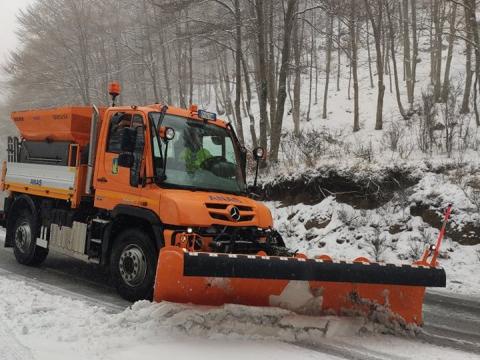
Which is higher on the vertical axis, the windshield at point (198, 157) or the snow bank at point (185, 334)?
the windshield at point (198, 157)

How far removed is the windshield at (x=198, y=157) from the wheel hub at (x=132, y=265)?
0.97m

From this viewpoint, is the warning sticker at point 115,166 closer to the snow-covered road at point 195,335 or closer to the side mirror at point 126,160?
the side mirror at point 126,160

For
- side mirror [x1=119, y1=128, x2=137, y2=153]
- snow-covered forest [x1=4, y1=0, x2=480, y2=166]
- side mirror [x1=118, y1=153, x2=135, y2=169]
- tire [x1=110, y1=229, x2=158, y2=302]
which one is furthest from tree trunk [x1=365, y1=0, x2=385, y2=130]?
tire [x1=110, y1=229, x2=158, y2=302]

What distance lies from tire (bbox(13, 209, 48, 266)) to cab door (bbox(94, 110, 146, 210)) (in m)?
2.26

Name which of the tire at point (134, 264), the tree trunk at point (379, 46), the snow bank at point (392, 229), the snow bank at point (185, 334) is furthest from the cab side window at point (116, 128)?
the tree trunk at point (379, 46)

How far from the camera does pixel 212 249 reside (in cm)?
566

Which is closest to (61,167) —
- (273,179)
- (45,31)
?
(273,179)

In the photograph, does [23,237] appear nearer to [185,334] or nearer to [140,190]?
[140,190]

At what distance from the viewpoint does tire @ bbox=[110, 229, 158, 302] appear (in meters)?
6.04

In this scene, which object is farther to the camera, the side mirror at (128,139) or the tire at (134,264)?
the side mirror at (128,139)

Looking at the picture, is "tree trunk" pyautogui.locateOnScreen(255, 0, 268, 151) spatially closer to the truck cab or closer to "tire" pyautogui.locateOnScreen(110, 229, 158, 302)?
the truck cab

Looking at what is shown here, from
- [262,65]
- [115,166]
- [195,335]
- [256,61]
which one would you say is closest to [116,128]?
[115,166]

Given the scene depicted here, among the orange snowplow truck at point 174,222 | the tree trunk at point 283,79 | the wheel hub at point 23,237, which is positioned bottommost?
the wheel hub at point 23,237

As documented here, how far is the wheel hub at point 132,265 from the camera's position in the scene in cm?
615
